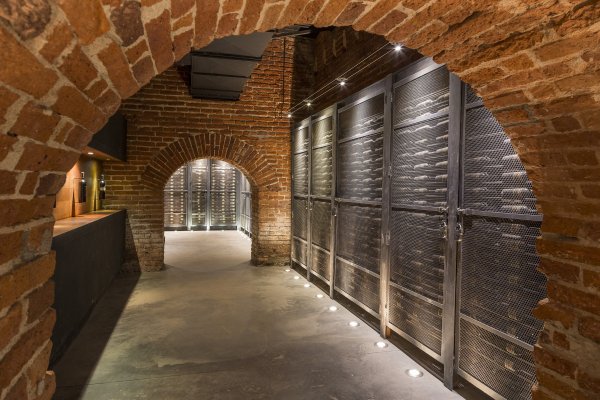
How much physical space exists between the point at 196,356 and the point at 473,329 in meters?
2.34

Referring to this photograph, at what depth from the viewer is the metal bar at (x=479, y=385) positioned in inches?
98.3

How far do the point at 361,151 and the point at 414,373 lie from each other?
2355 mm

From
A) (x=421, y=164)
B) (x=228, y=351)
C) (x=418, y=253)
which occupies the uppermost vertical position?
(x=421, y=164)

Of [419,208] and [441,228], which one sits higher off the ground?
[419,208]

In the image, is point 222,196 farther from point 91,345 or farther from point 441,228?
point 441,228

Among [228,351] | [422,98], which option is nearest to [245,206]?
[228,351]

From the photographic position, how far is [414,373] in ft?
10.1

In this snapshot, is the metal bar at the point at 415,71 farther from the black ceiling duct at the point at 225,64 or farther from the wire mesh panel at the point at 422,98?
the black ceiling duct at the point at 225,64

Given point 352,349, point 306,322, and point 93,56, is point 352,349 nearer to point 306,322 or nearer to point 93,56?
point 306,322

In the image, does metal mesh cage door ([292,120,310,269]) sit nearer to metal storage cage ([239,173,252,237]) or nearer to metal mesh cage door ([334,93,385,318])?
metal mesh cage door ([334,93,385,318])

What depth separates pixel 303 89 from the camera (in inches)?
276

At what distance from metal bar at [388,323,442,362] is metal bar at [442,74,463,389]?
14 centimetres

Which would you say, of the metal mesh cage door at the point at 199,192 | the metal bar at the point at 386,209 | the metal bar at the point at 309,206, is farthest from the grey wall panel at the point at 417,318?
the metal mesh cage door at the point at 199,192

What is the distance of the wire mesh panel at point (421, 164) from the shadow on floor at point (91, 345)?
307 centimetres
